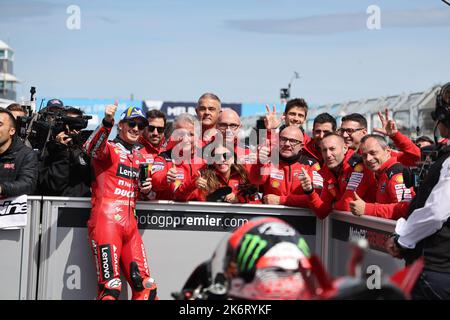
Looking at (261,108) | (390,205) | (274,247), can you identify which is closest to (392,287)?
(274,247)

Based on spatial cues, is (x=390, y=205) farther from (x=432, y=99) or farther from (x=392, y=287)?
(x=432, y=99)

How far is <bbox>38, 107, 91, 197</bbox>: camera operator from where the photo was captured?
6781mm

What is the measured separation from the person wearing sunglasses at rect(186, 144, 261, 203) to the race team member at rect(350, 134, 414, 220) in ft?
3.82

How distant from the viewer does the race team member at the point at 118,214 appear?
250 inches

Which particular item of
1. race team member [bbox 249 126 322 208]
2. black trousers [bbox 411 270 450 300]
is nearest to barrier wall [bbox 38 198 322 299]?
race team member [bbox 249 126 322 208]

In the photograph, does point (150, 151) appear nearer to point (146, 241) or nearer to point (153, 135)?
point (153, 135)

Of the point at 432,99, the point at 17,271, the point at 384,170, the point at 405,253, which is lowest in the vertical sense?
the point at 17,271

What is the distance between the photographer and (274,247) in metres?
3.06

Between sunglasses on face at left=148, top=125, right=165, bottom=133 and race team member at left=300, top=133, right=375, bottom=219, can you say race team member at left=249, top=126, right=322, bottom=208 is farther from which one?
sunglasses on face at left=148, top=125, right=165, bottom=133

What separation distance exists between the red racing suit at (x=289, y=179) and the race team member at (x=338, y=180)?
4.2 inches

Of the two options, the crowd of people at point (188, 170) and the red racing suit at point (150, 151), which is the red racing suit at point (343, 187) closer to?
the crowd of people at point (188, 170)
